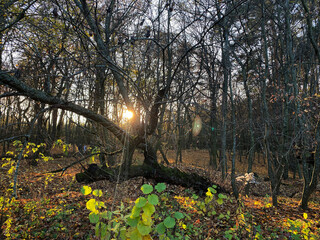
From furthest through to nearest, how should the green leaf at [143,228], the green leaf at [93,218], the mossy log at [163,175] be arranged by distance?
the mossy log at [163,175]
the green leaf at [93,218]
the green leaf at [143,228]

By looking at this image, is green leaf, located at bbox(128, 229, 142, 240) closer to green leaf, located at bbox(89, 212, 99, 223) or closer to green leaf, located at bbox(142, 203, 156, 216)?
green leaf, located at bbox(142, 203, 156, 216)

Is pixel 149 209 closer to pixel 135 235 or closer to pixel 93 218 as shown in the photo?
pixel 135 235

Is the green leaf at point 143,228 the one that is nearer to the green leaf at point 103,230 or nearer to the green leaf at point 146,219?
the green leaf at point 146,219

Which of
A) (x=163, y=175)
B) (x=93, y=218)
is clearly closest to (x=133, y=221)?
(x=93, y=218)

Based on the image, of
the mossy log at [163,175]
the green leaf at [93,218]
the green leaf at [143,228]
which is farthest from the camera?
the mossy log at [163,175]

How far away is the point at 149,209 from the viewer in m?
1.11

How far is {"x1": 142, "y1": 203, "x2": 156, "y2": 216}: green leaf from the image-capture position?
1.09 m

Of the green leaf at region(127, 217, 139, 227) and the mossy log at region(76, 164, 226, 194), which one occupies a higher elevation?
the green leaf at region(127, 217, 139, 227)

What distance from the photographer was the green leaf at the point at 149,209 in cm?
109

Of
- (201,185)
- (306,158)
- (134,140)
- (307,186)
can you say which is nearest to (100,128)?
(134,140)

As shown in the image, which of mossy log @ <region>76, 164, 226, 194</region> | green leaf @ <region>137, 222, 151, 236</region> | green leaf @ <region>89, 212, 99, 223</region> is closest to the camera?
green leaf @ <region>137, 222, 151, 236</region>

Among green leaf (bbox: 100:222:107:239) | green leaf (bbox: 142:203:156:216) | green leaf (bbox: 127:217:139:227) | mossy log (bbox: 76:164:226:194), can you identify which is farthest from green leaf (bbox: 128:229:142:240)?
mossy log (bbox: 76:164:226:194)

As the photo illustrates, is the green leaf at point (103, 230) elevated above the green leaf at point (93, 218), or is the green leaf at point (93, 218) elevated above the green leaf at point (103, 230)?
the green leaf at point (93, 218)

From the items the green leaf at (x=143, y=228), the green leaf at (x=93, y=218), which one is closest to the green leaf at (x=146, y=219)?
the green leaf at (x=143, y=228)
